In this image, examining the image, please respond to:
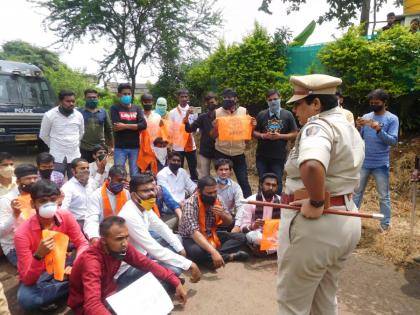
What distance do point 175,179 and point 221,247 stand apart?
1409 millimetres

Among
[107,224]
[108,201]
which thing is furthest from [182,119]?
[107,224]

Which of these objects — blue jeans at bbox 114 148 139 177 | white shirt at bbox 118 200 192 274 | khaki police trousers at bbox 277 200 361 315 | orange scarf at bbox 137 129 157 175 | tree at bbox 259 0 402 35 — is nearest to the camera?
khaki police trousers at bbox 277 200 361 315

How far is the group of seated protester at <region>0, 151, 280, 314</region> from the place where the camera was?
9.32 ft

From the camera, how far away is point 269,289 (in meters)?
3.60

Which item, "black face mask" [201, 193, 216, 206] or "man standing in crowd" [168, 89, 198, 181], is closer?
"black face mask" [201, 193, 216, 206]

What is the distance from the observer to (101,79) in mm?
16953

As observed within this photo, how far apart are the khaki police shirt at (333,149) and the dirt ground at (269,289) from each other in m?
1.60

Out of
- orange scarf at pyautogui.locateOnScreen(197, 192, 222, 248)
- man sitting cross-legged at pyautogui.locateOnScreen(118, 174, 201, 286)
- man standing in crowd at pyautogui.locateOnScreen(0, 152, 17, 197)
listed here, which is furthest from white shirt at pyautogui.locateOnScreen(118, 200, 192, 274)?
man standing in crowd at pyautogui.locateOnScreen(0, 152, 17, 197)

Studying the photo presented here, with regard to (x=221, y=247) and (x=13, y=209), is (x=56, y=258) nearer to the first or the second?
(x=13, y=209)

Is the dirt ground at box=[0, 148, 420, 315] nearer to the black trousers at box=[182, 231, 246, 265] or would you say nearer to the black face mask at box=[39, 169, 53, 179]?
the black trousers at box=[182, 231, 246, 265]

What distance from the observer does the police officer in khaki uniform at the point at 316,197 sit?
6.49 feet

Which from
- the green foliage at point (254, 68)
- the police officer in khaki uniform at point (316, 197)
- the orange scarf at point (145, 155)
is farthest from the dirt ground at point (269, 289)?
the green foliage at point (254, 68)

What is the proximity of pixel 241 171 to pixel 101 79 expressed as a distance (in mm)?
13179

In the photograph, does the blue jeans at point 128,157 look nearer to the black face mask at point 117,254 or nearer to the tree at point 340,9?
the black face mask at point 117,254
